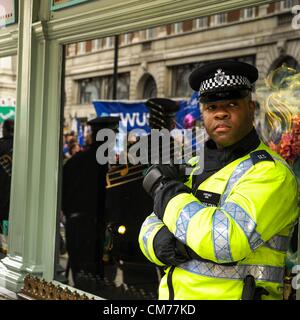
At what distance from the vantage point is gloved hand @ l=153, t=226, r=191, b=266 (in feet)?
8.16

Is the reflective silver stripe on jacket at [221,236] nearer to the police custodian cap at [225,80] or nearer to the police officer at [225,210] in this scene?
the police officer at [225,210]

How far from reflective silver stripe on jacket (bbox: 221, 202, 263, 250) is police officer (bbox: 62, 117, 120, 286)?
14.0 feet

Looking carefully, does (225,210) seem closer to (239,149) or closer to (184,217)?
(184,217)

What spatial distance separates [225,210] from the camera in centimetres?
234

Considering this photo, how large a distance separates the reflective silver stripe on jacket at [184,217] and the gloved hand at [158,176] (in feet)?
0.64

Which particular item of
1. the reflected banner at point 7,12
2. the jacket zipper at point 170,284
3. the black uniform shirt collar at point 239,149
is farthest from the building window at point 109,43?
the jacket zipper at point 170,284

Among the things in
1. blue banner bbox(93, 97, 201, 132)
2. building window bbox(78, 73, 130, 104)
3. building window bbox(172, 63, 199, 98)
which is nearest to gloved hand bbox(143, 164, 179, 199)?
blue banner bbox(93, 97, 201, 132)

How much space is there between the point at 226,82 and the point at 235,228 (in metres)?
0.65

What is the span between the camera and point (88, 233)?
21.5ft

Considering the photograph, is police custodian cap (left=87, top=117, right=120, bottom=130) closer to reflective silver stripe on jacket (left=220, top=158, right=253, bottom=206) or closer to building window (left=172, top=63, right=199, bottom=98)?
building window (left=172, top=63, right=199, bottom=98)

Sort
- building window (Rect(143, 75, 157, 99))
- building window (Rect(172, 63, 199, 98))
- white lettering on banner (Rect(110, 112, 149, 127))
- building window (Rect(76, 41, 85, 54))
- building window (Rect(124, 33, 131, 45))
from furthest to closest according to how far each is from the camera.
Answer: building window (Rect(143, 75, 157, 99)) → building window (Rect(172, 63, 199, 98)) → building window (Rect(124, 33, 131, 45)) → white lettering on banner (Rect(110, 112, 149, 127)) → building window (Rect(76, 41, 85, 54))

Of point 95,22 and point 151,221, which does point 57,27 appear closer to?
point 95,22
